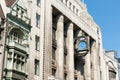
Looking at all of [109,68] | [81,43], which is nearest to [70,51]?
[81,43]

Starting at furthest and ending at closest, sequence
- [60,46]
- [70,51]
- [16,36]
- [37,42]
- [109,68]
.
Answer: [109,68] → [70,51] → [60,46] → [37,42] → [16,36]

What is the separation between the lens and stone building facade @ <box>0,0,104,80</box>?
4325 centimetres

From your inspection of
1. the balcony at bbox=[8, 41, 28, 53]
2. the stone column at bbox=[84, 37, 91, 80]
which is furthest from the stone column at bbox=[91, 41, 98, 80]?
the balcony at bbox=[8, 41, 28, 53]

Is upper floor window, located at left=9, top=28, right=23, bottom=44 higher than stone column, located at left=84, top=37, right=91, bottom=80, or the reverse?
upper floor window, located at left=9, top=28, right=23, bottom=44

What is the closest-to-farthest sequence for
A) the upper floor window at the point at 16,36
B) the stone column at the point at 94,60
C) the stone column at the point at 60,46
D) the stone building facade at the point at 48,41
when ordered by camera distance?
the stone building facade at the point at 48,41 < the upper floor window at the point at 16,36 < the stone column at the point at 60,46 < the stone column at the point at 94,60

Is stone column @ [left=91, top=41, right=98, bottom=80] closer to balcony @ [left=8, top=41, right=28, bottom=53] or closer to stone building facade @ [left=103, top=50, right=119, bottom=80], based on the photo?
stone building facade @ [left=103, top=50, right=119, bottom=80]

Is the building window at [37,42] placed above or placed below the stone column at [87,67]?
above

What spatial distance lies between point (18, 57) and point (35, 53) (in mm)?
4658

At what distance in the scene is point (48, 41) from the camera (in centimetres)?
5172

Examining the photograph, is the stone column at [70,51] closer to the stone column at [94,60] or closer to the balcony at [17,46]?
the stone column at [94,60]

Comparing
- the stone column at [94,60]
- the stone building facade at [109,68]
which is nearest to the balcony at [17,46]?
the stone column at [94,60]

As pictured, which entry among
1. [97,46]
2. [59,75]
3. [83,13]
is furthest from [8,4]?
[97,46]

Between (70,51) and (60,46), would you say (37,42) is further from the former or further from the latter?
(70,51)

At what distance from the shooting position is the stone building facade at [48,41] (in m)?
43.2
